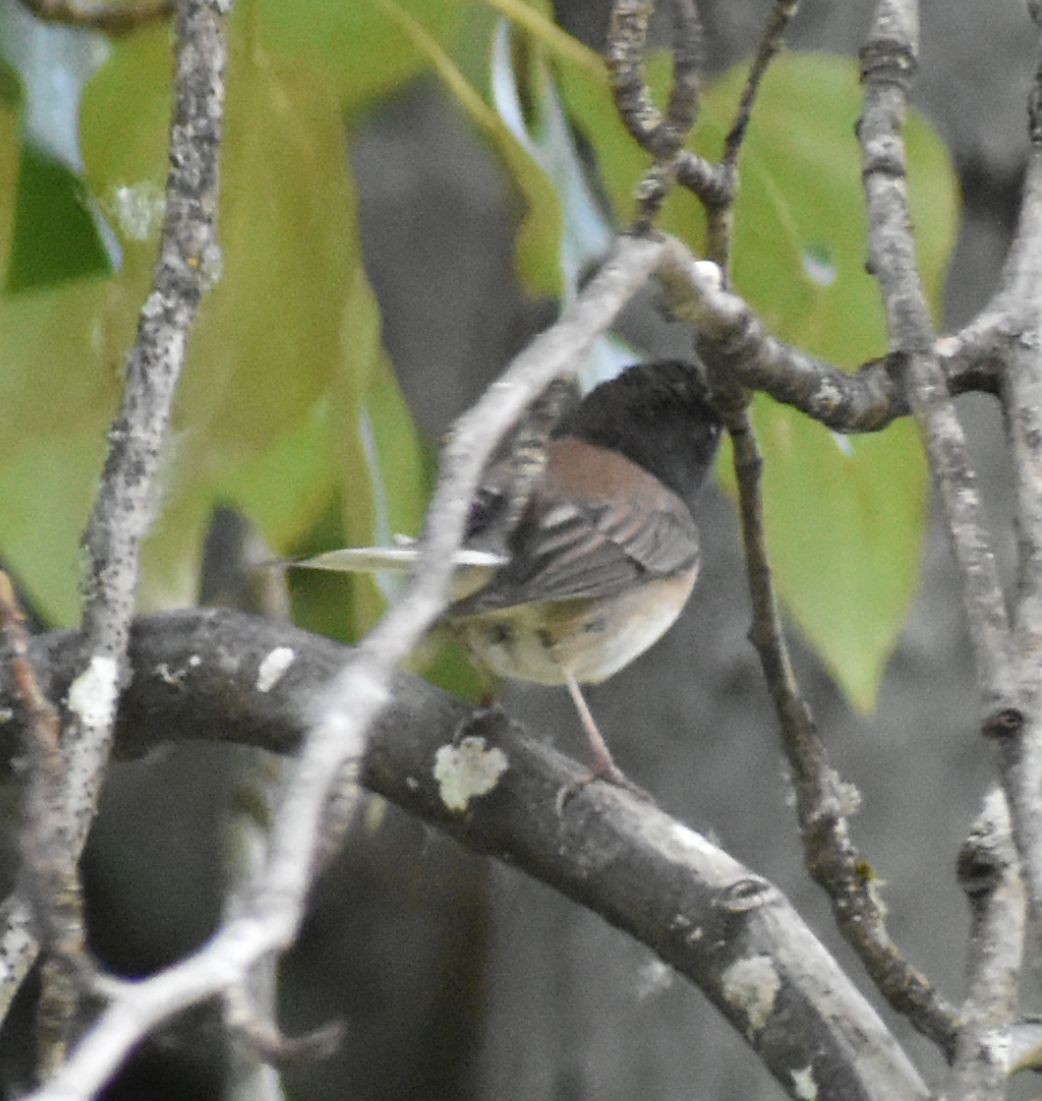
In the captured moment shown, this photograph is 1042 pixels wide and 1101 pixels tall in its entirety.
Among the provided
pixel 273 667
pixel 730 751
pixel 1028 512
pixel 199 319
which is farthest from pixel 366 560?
pixel 730 751

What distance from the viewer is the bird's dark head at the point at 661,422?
1.33m

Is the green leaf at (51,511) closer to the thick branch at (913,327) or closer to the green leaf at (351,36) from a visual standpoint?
the green leaf at (351,36)

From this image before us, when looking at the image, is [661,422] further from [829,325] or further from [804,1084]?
[804,1084]

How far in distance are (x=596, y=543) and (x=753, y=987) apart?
0.48m

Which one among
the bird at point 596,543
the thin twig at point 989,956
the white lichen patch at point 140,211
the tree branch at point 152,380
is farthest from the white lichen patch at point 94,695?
the thin twig at point 989,956

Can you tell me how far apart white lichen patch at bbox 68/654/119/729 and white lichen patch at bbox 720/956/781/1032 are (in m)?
0.34

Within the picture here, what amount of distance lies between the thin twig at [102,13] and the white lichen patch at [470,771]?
500 millimetres

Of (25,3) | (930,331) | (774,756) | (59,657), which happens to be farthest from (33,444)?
(774,756)

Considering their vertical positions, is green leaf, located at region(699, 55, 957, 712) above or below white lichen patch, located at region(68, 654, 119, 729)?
above

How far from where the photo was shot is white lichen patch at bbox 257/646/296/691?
35.5 inches

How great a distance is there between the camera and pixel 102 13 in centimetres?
97

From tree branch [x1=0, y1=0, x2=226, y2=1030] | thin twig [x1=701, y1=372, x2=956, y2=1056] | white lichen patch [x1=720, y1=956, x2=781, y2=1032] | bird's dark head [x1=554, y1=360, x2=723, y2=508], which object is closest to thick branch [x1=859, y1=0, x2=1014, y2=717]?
thin twig [x1=701, y1=372, x2=956, y2=1056]

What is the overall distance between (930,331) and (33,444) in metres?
0.54

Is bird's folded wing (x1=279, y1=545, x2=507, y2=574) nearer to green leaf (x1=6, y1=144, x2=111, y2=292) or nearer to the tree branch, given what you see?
the tree branch
